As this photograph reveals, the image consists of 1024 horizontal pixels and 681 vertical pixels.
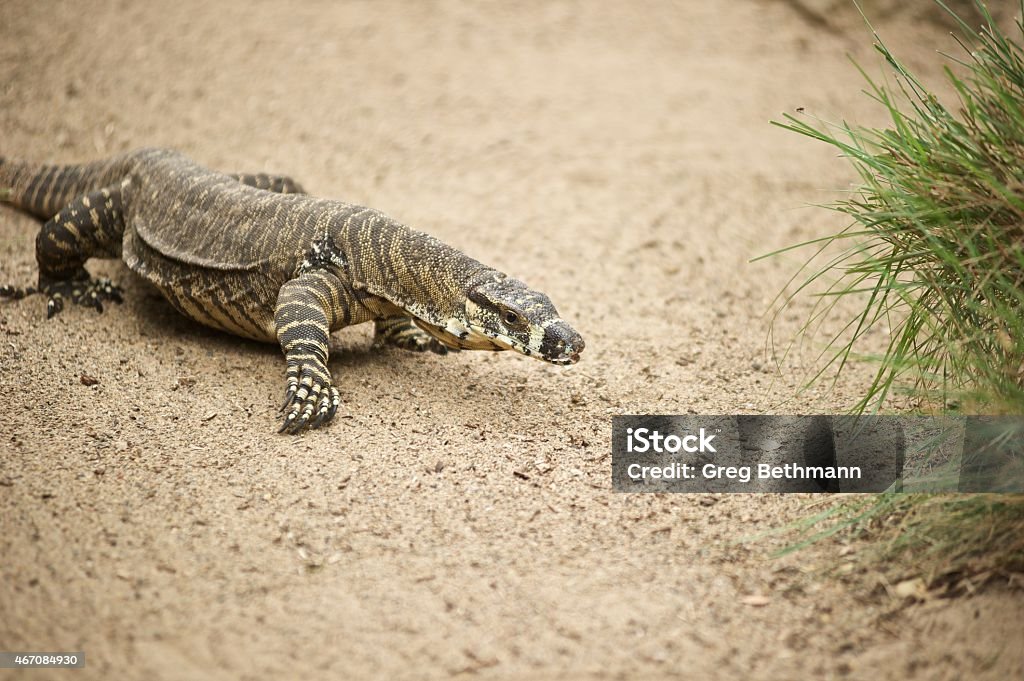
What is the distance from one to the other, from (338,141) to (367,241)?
4.68 m

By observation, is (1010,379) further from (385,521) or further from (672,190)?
(672,190)

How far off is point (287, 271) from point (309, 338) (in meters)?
0.64

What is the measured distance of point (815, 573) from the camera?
14.8 ft

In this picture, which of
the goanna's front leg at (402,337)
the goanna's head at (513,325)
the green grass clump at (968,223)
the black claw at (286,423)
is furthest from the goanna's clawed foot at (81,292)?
the green grass clump at (968,223)

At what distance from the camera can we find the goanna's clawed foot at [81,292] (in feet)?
23.7

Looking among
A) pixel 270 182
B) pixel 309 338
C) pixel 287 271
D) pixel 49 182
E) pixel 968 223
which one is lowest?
pixel 309 338

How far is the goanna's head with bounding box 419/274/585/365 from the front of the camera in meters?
5.78

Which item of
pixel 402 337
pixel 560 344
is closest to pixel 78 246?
pixel 402 337

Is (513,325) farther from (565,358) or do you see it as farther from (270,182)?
(270,182)

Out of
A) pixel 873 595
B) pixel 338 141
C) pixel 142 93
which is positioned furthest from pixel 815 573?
pixel 142 93

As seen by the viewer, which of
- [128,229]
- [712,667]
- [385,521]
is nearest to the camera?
[712,667]

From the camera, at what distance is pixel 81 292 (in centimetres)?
734

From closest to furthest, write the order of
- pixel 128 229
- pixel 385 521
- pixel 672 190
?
pixel 385 521
pixel 128 229
pixel 672 190

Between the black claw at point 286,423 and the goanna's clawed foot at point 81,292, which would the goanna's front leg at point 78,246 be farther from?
the black claw at point 286,423
